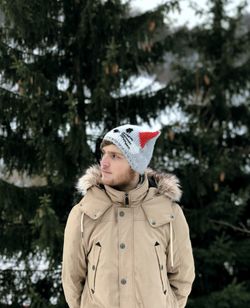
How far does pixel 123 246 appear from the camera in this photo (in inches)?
102

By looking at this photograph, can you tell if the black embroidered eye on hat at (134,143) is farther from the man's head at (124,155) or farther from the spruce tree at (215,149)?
the spruce tree at (215,149)

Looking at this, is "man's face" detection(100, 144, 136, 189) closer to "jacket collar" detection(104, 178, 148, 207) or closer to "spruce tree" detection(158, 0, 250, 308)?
"jacket collar" detection(104, 178, 148, 207)

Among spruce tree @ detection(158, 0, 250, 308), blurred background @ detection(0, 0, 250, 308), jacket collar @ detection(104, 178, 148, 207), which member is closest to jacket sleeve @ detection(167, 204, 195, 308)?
jacket collar @ detection(104, 178, 148, 207)

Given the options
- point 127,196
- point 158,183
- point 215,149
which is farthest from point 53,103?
point 127,196

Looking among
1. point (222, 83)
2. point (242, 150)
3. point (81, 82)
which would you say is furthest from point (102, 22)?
point (242, 150)

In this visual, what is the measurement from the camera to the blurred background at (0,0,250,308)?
17.2 feet

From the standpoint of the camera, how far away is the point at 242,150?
638 centimetres

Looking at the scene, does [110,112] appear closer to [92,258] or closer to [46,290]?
[46,290]

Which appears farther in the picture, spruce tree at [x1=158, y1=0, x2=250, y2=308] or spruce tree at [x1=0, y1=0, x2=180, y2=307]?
spruce tree at [x1=158, y1=0, x2=250, y2=308]

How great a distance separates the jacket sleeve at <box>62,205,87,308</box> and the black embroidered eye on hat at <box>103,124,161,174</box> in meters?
0.38

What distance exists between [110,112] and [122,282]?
3394 mm

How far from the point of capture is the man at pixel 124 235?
8.50 ft

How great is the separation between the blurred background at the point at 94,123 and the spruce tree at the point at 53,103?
1cm

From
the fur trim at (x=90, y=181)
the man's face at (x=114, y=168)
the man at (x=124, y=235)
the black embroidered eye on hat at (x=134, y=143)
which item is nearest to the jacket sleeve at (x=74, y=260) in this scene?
the man at (x=124, y=235)
